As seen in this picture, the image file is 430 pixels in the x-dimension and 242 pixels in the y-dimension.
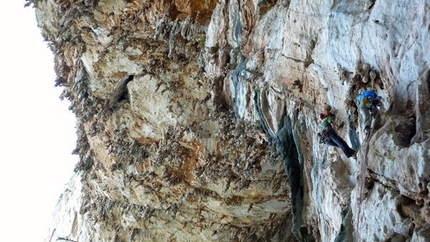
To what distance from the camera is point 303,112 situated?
1168 centimetres

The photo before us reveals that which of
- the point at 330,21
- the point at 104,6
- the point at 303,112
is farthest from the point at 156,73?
the point at 330,21

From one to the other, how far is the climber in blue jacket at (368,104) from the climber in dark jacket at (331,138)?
4.40 feet

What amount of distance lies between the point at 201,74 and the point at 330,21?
10.2 meters

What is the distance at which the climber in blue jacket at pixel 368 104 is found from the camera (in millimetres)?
7039

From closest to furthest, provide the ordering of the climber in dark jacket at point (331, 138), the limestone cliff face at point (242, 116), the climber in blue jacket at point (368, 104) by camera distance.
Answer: the limestone cliff face at point (242, 116), the climber in blue jacket at point (368, 104), the climber in dark jacket at point (331, 138)

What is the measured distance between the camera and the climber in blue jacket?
7.04 m

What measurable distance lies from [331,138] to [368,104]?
175 centimetres

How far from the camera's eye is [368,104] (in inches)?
278

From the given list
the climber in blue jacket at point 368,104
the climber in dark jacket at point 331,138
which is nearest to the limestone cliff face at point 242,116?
the climber in blue jacket at point 368,104

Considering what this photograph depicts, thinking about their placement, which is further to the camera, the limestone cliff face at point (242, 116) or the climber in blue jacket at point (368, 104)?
the climber in blue jacket at point (368, 104)

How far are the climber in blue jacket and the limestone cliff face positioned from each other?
0.58ft

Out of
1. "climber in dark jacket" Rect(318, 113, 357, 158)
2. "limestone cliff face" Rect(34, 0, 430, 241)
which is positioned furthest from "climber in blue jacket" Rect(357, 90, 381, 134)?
"climber in dark jacket" Rect(318, 113, 357, 158)

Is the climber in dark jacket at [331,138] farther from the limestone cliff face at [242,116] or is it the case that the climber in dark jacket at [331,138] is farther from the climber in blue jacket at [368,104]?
the climber in blue jacket at [368,104]

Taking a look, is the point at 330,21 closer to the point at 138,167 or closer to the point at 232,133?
the point at 232,133
